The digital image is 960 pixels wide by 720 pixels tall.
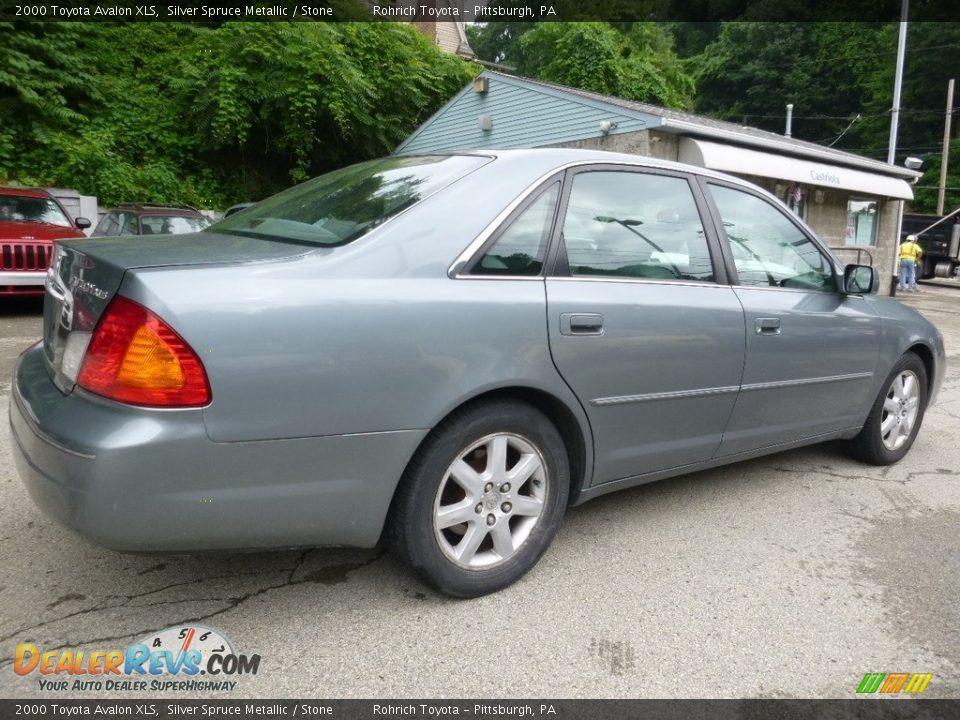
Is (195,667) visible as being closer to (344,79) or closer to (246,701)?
(246,701)

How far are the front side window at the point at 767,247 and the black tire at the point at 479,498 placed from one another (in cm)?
133

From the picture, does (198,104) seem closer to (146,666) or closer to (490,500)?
(490,500)

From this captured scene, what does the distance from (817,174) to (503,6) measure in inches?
1098

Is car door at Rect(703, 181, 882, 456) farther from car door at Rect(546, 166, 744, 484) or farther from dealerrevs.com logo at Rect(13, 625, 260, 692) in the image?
dealerrevs.com logo at Rect(13, 625, 260, 692)

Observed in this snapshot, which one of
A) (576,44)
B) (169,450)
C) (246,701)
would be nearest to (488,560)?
(246,701)

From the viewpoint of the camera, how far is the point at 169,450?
1891 millimetres

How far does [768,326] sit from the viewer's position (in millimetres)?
3217

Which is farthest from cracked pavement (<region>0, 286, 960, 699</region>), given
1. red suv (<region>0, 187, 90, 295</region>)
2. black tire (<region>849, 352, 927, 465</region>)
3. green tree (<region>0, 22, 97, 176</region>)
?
green tree (<region>0, 22, 97, 176</region>)

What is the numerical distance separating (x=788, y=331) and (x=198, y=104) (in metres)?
16.6

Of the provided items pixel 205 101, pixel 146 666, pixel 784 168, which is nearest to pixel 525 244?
pixel 146 666

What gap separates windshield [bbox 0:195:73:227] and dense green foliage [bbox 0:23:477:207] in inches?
252

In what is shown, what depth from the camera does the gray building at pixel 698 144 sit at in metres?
13.0

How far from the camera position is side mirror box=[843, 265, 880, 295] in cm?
364

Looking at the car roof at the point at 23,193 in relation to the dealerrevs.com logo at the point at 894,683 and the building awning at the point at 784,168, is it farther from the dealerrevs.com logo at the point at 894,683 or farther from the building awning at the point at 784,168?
the dealerrevs.com logo at the point at 894,683
